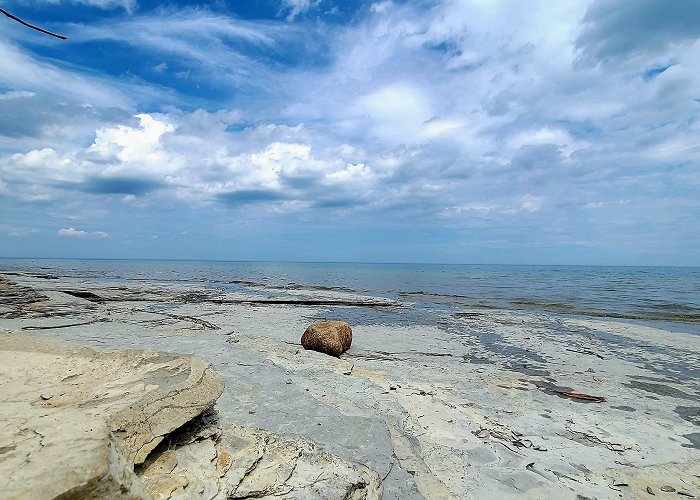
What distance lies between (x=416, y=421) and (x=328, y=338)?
Result: 16.5ft

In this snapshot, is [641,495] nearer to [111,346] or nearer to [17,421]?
[17,421]

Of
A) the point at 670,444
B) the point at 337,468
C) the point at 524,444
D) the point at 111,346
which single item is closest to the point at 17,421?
the point at 337,468

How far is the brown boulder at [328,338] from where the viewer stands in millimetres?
10312

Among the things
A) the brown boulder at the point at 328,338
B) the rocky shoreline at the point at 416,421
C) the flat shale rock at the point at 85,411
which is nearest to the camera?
the flat shale rock at the point at 85,411

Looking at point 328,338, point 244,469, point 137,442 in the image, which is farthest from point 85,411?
point 328,338

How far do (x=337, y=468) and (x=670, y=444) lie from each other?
A: 490cm

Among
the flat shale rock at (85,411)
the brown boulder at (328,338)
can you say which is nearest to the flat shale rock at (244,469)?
the flat shale rock at (85,411)

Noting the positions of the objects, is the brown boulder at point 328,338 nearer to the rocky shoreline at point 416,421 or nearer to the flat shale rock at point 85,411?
the rocky shoreline at point 416,421

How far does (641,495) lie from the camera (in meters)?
4.19

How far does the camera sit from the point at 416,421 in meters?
5.60

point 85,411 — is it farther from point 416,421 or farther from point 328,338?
point 328,338

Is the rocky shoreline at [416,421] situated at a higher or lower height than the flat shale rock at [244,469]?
lower

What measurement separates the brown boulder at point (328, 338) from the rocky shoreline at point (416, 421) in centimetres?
53

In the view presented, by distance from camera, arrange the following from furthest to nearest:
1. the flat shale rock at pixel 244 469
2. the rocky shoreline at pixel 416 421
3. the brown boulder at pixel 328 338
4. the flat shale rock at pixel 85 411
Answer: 1. the brown boulder at pixel 328 338
2. the rocky shoreline at pixel 416 421
3. the flat shale rock at pixel 244 469
4. the flat shale rock at pixel 85 411
